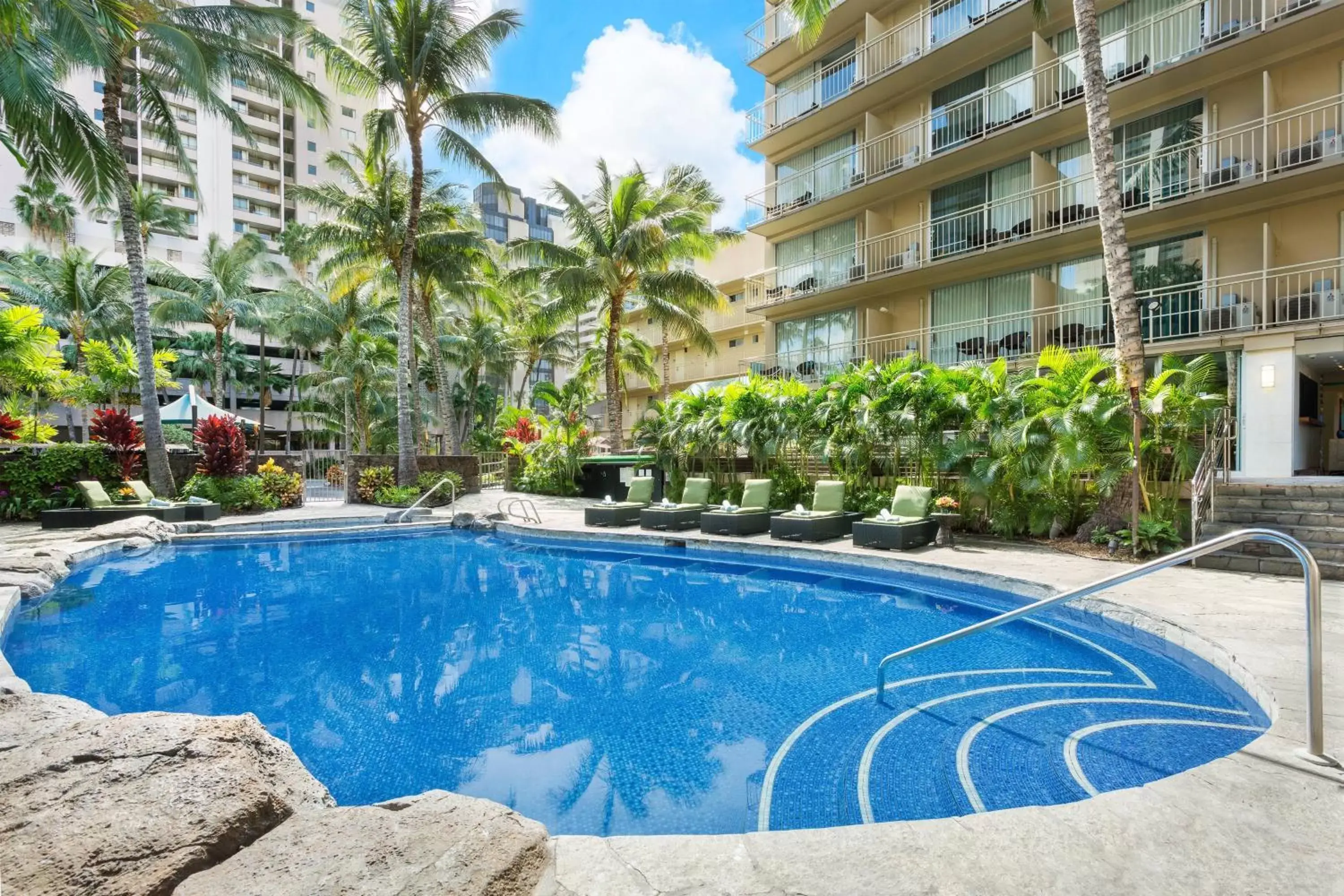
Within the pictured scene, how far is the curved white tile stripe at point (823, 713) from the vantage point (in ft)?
11.6

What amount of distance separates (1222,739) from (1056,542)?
6674mm

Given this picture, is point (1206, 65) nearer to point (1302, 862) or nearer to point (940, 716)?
point (940, 716)

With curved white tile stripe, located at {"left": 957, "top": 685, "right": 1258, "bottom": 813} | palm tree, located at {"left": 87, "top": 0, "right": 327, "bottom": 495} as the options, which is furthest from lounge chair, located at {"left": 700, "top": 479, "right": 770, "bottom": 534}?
palm tree, located at {"left": 87, "top": 0, "right": 327, "bottom": 495}

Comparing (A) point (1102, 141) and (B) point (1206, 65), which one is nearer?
(A) point (1102, 141)

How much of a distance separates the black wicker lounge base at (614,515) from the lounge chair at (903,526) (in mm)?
5003

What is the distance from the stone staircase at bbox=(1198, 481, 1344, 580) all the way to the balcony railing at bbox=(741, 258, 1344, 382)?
3472 millimetres

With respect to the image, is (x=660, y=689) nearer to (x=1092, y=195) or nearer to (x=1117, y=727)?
(x=1117, y=727)

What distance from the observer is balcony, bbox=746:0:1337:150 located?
12.4m

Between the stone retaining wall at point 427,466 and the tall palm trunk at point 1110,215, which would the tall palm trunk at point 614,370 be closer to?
the stone retaining wall at point 427,466

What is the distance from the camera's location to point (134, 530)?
12.4m

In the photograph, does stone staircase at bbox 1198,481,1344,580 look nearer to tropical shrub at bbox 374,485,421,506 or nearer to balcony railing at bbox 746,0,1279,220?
balcony railing at bbox 746,0,1279,220

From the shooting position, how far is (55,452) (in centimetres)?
1512

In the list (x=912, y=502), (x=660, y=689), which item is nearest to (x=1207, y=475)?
(x=912, y=502)

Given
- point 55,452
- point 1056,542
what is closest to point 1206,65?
point 1056,542
